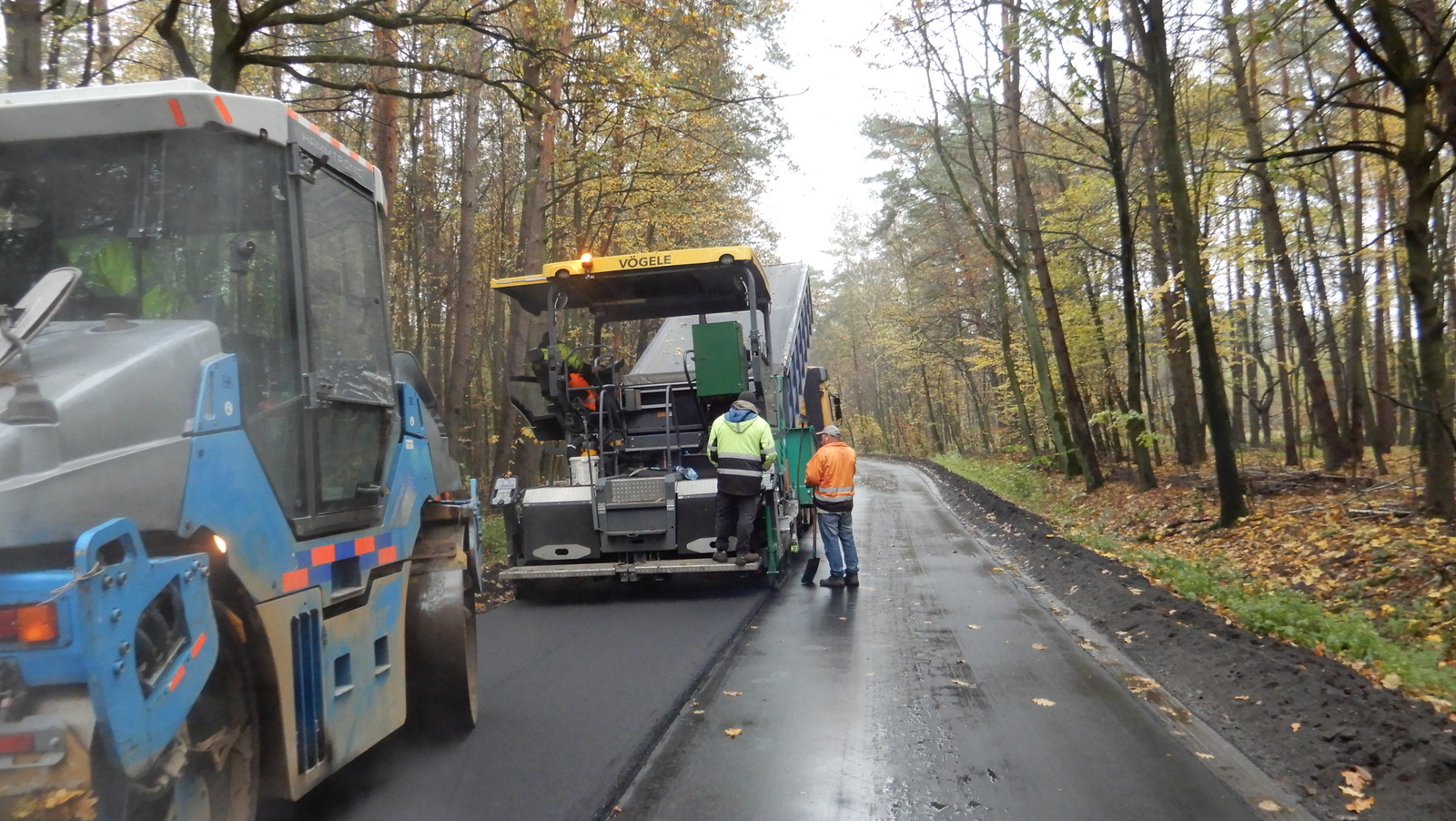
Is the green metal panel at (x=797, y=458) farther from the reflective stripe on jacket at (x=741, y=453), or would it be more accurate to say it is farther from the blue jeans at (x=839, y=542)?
the reflective stripe on jacket at (x=741, y=453)

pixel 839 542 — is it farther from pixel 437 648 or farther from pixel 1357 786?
pixel 1357 786

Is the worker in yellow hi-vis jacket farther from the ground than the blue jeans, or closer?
farther from the ground

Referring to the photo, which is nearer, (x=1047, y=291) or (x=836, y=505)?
Result: (x=836, y=505)

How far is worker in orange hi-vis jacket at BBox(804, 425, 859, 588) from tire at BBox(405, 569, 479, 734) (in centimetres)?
572

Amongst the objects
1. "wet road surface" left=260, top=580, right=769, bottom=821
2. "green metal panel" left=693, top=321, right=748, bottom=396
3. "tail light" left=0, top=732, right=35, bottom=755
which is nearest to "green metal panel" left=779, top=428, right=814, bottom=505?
"green metal panel" left=693, top=321, right=748, bottom=396

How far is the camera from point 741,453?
938 centimetres

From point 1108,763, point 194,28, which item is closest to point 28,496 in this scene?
point 1108,763

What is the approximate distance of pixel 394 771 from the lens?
472 centimetres

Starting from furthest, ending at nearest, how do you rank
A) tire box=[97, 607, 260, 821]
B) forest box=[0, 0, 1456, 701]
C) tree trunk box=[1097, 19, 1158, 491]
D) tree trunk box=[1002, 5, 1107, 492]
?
1. tree trunk box=[1002, 5, 1107, 492]
2. tree trunk box=[1097, 19, 1158, 491]
3. forest box=[0, 0, 1456, 701]
4. tire box=[97, 607, 260, 821]

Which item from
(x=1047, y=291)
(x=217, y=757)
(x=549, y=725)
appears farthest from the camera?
(x=1047, y=291)

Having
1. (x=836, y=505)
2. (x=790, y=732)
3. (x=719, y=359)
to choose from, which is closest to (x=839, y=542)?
(x=836, y=505)

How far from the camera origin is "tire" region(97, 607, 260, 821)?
283 cm

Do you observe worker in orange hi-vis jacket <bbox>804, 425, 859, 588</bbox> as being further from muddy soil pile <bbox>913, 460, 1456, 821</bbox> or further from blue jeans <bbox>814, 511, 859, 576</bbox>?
muddy soil pile <bbox>913, 460, 1456, 821</bbox>

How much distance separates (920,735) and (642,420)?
6227mm
